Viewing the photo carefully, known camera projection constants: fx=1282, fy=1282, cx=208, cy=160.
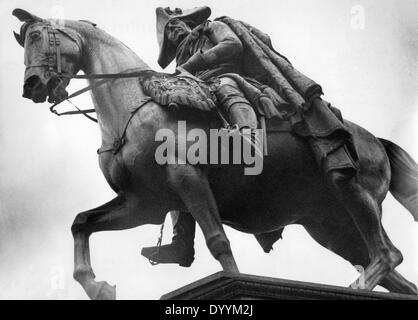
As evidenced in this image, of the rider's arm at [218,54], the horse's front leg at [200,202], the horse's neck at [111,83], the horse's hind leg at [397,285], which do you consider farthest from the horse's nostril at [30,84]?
the horse's hind leg at [397,285]

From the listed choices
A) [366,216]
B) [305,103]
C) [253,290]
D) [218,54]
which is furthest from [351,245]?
[253,290]

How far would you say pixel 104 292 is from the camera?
13.0m

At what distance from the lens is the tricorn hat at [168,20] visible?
15.3 metres

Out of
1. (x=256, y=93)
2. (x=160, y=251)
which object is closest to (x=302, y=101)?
(x=256, y=93)

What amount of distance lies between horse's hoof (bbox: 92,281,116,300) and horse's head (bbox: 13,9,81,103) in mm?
2284

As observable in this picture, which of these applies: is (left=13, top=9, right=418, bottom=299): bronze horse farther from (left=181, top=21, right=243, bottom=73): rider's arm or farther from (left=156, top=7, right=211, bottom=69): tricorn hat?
(left=156, top=7, right=211, bottom=69): tricorn hat

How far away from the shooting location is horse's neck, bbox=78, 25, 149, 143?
13.7m

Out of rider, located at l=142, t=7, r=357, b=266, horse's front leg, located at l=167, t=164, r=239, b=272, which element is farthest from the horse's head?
horse's front leg, located at l=167, t=164, r=239, b=272

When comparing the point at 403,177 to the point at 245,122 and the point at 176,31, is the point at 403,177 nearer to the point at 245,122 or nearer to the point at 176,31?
the point at 245,122

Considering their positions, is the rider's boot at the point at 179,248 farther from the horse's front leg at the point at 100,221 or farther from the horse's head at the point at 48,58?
the horse's head at the point at 48,58

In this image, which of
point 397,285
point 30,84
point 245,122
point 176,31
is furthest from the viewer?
point 176,31

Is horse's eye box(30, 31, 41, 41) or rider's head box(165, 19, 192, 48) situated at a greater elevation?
rider's head box(165, 19, 192, 48)

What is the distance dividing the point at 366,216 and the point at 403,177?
1.20 meters
